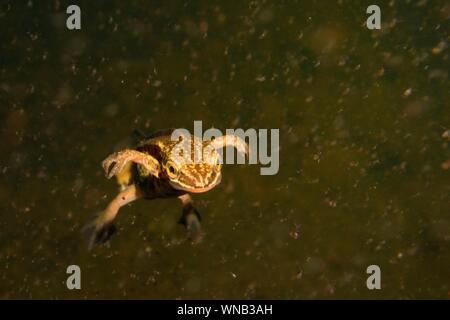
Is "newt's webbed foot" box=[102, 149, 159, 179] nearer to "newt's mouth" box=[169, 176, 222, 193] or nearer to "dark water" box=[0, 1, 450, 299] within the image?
"newt's mouth" box=[169, 176, 222, 193]

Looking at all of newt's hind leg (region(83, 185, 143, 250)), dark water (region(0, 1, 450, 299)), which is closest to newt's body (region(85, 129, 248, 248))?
newt's hind leg (region(83, 185, 143, 250))

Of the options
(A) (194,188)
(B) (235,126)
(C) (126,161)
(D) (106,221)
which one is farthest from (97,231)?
(B) (235,126)

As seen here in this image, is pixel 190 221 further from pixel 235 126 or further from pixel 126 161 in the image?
pixel 235 126

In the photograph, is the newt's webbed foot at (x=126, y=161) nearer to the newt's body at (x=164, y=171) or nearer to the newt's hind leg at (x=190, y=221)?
the newt's body at (x=164, y=171)

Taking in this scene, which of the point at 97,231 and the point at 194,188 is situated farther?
the point at 97,231

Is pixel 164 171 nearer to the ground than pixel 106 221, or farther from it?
farther from it
